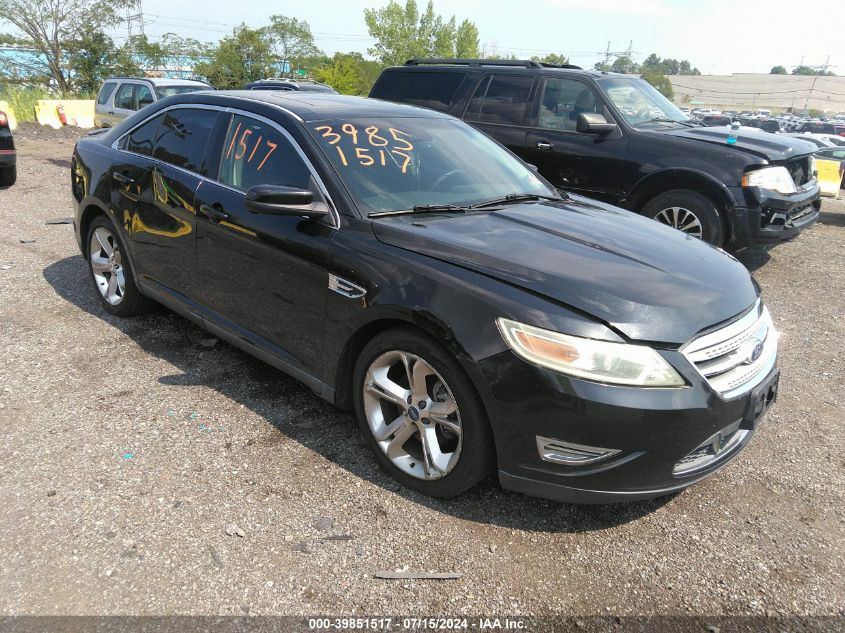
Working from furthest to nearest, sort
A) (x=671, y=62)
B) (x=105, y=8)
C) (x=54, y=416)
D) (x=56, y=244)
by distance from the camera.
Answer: (x=671, y=62)
(x=105, y=8)
(x=56, y=244)
(x=54, y=416)

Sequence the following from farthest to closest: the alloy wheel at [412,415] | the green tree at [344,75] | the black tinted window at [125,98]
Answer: the green tree at [344,75] < the black tinted window at [125,98] < the alloy wheel at [412,415]

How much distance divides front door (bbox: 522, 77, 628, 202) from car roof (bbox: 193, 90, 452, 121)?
9.91 feet

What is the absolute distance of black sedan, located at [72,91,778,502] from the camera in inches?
96.1

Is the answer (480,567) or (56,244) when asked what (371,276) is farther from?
(56,244)

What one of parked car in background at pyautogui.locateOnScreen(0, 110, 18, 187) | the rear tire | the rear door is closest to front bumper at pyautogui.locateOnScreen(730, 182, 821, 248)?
the rear door

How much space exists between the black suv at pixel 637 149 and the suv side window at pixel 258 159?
3.91 metres

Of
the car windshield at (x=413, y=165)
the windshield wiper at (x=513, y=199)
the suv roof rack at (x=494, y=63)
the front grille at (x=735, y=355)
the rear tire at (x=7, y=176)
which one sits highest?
the suv roof rack at (x=494, y=63)

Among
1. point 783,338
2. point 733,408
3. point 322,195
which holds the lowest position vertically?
point 783,338

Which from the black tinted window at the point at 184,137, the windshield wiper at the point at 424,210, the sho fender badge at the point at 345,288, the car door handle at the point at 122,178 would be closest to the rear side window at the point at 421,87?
the black tinted window at the point at 184,137

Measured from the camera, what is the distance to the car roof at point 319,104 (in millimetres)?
3641

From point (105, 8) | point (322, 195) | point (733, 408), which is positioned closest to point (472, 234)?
point (322, 195)

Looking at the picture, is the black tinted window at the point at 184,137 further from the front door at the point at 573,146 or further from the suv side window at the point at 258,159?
the front door at the point at 573,146

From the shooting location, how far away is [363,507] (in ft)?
9.45

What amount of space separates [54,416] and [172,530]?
4.35 feet
